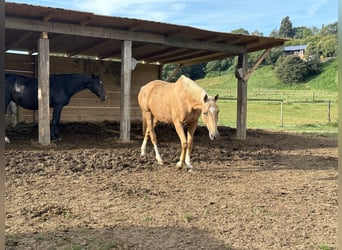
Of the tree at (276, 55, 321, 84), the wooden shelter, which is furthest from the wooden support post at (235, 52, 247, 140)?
the tree at (276, 55, 321, 84)

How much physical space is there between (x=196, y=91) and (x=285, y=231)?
289cm

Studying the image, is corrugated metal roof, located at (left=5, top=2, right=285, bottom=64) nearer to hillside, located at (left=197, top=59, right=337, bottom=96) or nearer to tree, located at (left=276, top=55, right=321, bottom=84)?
hillside, located at (left=197, top=59, right=337, bottom=96)

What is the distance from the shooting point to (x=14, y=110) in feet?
34.6

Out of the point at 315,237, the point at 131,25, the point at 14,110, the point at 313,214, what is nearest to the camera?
the point at 315,237

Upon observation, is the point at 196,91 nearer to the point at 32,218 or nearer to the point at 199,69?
the point at 32,218

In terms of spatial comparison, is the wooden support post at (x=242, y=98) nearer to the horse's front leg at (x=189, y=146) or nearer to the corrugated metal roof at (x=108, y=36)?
the corrugated metal roof at (x=108, y=36)

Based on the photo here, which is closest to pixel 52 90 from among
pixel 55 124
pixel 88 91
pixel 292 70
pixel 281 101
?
pixel 55 124

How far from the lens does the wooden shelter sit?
724 centimetres

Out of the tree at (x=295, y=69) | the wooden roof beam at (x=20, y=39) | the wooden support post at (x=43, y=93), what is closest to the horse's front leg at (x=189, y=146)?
the wooden support post at (x=43, y=93)

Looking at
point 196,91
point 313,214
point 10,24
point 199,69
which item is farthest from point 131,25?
point 199,69

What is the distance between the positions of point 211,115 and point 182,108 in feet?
2.95

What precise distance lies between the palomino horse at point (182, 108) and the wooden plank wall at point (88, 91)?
5.40 metres

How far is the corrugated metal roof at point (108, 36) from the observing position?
272 inches

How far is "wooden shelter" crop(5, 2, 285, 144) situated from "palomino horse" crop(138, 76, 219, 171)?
1.40 meters
